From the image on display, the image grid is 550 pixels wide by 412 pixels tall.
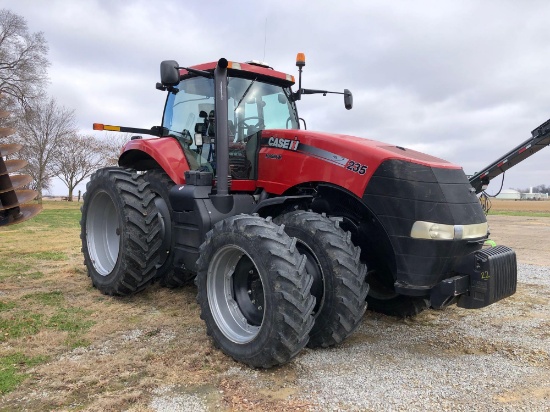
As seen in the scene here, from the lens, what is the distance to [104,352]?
3525 millimetres

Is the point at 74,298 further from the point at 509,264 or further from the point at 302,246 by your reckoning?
the point at 509,264

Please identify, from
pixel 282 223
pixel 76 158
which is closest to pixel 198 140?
pixel 282 223

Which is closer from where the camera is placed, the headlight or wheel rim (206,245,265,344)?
the headlight

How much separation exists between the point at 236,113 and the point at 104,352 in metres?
2.53

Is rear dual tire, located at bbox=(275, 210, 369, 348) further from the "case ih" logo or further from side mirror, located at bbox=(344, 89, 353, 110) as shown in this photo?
side mirror, located at bbox=(344, 89, 353, 110)

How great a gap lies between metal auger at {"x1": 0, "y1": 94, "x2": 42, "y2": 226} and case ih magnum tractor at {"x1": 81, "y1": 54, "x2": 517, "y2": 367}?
0.89 metres

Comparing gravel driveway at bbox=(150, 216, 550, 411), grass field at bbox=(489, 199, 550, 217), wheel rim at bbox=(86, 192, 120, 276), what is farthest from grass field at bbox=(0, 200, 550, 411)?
grass field at bbox=(489, 199, 550, 217)

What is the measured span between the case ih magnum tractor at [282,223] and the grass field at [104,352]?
0.85ft

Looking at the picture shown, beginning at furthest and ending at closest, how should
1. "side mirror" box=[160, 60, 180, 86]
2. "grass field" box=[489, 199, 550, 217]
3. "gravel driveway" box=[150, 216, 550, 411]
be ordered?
"grass field" box=[489, 199, 550, 217] → "side mirror" box=[160, 60, 180, 86] → "gravel driveway" box=[150, 216, 550, 411]

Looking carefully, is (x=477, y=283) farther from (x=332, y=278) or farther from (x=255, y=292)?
(x=255, y=292)

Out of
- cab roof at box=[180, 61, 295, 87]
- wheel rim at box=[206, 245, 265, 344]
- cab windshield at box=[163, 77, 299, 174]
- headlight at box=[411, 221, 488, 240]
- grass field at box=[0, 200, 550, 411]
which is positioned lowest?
grass field at box=[0, 200, 550, 411]

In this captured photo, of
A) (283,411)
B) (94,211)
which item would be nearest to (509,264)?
(283,411)

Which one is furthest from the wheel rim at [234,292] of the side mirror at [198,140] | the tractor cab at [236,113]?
the side mirror at [198,140]

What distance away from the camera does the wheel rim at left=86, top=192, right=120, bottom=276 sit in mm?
5602
